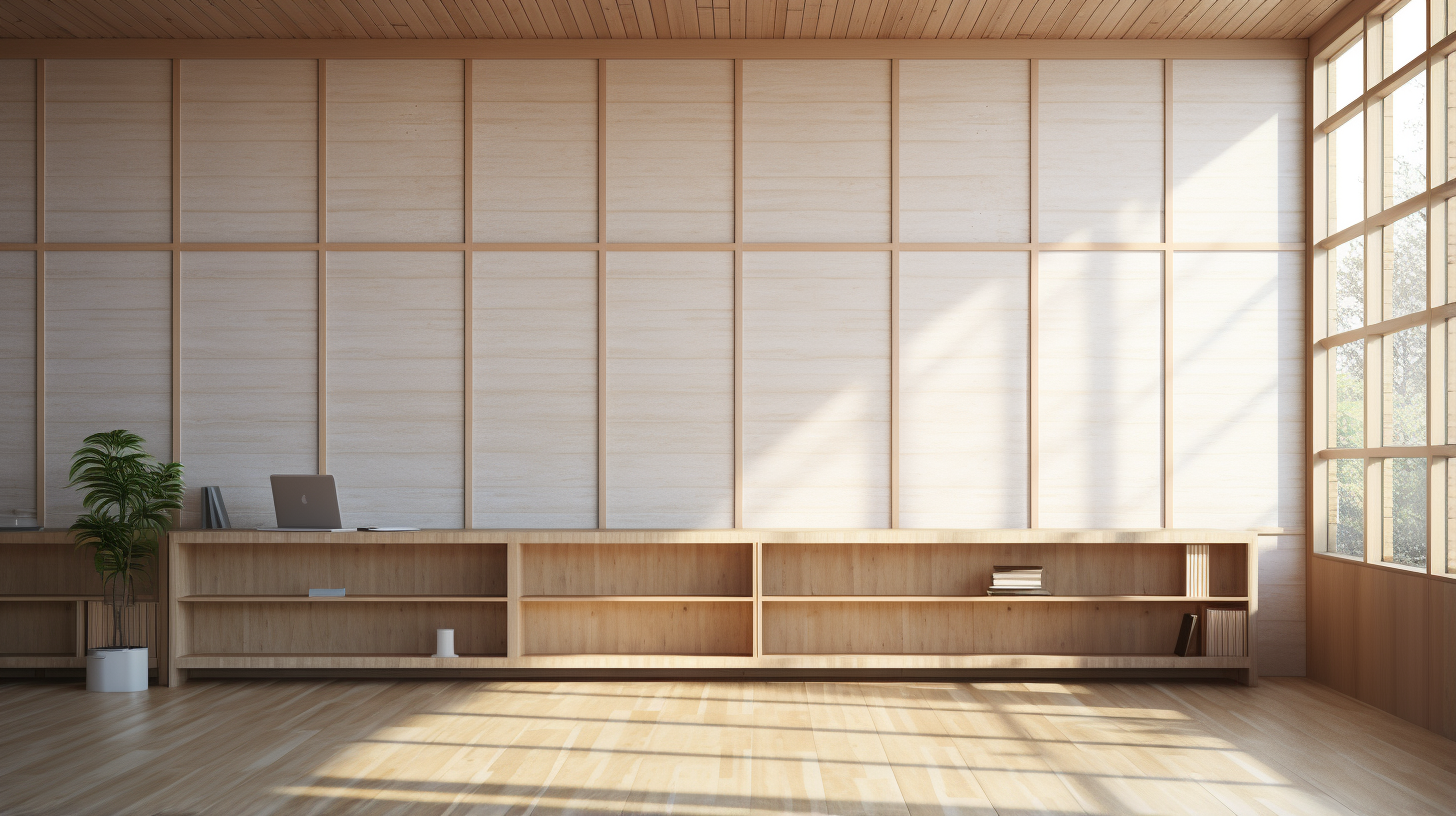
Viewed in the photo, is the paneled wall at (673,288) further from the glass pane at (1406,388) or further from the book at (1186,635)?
the glass pane at (1406,388)

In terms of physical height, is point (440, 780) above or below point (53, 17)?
below

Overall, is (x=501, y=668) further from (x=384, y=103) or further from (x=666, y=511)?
(x=384, y=103)

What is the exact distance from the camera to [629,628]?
6.47m

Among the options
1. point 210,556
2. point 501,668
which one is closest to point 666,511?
point 501,668

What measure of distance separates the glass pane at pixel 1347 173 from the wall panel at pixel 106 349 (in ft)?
22.9

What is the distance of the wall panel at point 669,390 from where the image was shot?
6.48 meters

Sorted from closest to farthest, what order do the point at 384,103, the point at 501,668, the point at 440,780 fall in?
the point at 440,780 → the point at 501,668 → the point at 384,103

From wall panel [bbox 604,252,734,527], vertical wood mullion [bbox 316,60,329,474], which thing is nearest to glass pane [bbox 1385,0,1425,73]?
wall panel [bbox 604,252,734,527]

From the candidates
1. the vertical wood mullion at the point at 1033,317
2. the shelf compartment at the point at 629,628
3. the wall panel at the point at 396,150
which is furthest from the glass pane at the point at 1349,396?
the wall panel at the point at 396,150

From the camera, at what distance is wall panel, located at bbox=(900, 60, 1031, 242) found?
6.55 meters

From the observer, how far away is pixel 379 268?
6555 millimetres

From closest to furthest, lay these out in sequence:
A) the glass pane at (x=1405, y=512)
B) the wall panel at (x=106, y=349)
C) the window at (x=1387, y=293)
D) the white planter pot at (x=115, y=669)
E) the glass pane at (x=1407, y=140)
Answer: the window at (x=1387, y=293) < the glass pane at (x=1405, y=512) < the glass pane at (x=1407, y=140) < the white planter pot at (x=115, y=669) < the wall panel at (x=106, y=349)

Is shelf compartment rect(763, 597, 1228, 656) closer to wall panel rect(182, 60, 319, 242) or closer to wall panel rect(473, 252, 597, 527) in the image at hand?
wall panel rect(473, 252, 597, 527)

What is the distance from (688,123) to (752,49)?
23.4 inches
